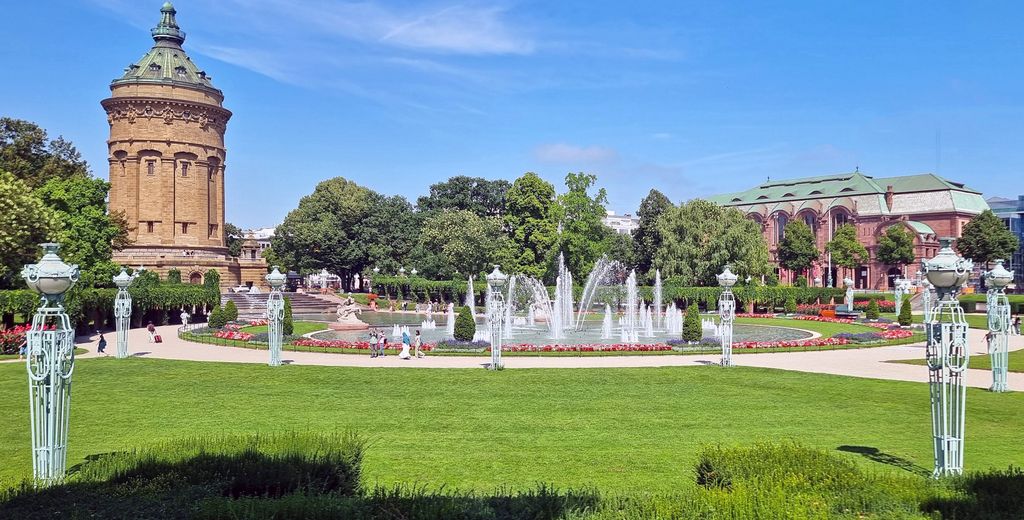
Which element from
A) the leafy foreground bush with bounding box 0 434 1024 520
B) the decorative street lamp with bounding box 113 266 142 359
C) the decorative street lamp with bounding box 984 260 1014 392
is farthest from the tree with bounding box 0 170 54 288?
the decorative street lamp with bounding box 984 260 1014 392

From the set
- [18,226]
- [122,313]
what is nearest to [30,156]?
[18,226]

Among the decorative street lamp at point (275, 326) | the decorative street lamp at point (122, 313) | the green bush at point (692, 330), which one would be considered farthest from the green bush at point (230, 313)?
the green bush at point (692, 330)

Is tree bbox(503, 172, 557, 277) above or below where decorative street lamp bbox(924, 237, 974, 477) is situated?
above

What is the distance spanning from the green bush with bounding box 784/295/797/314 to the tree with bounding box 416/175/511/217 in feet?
138

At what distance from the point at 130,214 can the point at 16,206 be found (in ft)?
108

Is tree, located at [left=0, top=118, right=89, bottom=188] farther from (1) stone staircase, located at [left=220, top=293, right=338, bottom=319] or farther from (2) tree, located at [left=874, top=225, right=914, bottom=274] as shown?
(2) tree, located at [left=874, top=225, right=914, bottom=274]

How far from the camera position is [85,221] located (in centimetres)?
4503

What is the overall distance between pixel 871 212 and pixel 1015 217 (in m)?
31.6

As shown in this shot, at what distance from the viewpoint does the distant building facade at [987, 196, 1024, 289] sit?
341 feet

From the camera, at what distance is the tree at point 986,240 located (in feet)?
268

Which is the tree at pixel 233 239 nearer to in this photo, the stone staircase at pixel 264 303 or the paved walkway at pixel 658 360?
the stone staircase at pixel 264 303

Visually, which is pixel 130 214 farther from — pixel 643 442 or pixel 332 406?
pixel 643 442

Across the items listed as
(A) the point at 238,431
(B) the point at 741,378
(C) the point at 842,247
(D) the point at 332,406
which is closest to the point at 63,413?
(A) the point at 238,431

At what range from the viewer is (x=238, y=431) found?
14.2 metres
